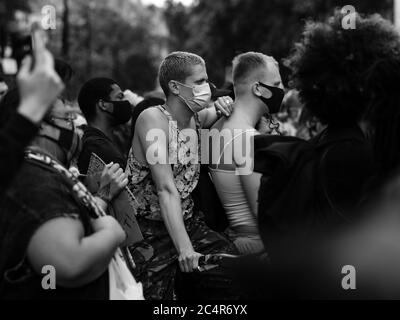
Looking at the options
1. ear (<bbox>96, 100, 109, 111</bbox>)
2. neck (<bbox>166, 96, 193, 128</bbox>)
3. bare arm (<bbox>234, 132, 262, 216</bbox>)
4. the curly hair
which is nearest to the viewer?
the curly hair

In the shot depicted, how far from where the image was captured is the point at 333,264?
286 cm

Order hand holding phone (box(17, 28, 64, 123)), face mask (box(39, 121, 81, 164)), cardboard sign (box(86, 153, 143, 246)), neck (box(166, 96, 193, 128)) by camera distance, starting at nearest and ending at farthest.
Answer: hand holding phone (box(17, 28, 64, 123)) < face mask (box(39, 121, 81, 164)) < cardboard sign (box(86, 153, 143, 246)) < neck (box(166, 96, 193, 128))

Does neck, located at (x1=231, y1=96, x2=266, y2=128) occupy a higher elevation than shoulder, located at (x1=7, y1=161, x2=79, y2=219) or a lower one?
higher

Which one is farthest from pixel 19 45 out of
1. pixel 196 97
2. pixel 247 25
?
pixel 247 25

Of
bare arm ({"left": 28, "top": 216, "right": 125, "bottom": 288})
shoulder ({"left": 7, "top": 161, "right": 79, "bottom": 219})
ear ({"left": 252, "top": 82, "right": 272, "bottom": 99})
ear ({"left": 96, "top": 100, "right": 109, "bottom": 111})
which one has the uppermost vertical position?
ear ({"left": 96, "top": 100, "right": 109, "bottom": 111})

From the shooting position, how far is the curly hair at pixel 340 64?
2982 mm

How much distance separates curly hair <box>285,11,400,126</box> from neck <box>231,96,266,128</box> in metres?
0.75

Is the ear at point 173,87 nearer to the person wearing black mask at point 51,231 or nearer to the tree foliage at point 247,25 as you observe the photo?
the person wearing black mask at point 51,231

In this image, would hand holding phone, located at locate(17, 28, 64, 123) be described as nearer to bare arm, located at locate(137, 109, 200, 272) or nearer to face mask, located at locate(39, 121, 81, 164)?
face mask, located at locate(39, 121, 81, 164)

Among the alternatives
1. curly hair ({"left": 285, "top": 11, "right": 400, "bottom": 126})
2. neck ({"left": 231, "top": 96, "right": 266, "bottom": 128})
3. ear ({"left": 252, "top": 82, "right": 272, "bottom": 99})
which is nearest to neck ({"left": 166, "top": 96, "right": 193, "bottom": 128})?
neck ({"left": 231, "top": 96, "right": 266, "bottom": 128})

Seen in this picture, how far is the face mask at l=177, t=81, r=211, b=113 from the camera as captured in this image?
4.18m

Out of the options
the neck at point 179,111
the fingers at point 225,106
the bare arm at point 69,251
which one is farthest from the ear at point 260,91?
the bare arm at point 69,251

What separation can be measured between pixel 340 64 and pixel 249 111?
1091 millimetres

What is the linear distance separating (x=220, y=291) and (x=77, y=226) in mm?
1560
